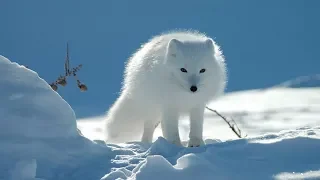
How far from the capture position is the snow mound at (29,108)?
428 centimetres

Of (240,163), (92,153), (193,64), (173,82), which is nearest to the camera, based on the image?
(240,163)

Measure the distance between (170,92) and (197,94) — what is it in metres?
0.28

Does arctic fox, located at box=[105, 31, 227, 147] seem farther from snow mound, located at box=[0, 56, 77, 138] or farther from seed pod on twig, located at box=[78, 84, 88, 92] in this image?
snow mound, located at box=[0, 56, 77, 138]

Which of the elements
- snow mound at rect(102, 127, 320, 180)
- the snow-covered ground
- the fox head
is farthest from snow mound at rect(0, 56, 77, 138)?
the fox head

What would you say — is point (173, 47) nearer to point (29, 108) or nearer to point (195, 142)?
point (195, 142)

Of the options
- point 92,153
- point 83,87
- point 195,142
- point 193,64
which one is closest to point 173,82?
point 193,64

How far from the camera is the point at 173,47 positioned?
563 centimetres

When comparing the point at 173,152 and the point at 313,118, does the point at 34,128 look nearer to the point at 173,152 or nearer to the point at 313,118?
the point at 173,152

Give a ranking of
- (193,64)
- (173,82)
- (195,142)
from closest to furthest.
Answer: (193,64)
(173,82)
(195,142)

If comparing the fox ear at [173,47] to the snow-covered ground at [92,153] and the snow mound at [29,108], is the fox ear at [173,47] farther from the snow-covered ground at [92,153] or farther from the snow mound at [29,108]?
the snow mound at [29,108]

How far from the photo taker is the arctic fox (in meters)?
5.55

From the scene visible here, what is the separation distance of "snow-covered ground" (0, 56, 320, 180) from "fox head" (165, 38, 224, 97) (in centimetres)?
90

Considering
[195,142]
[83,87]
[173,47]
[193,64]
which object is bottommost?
[195,142]

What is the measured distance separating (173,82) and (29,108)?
1689 millimetres
